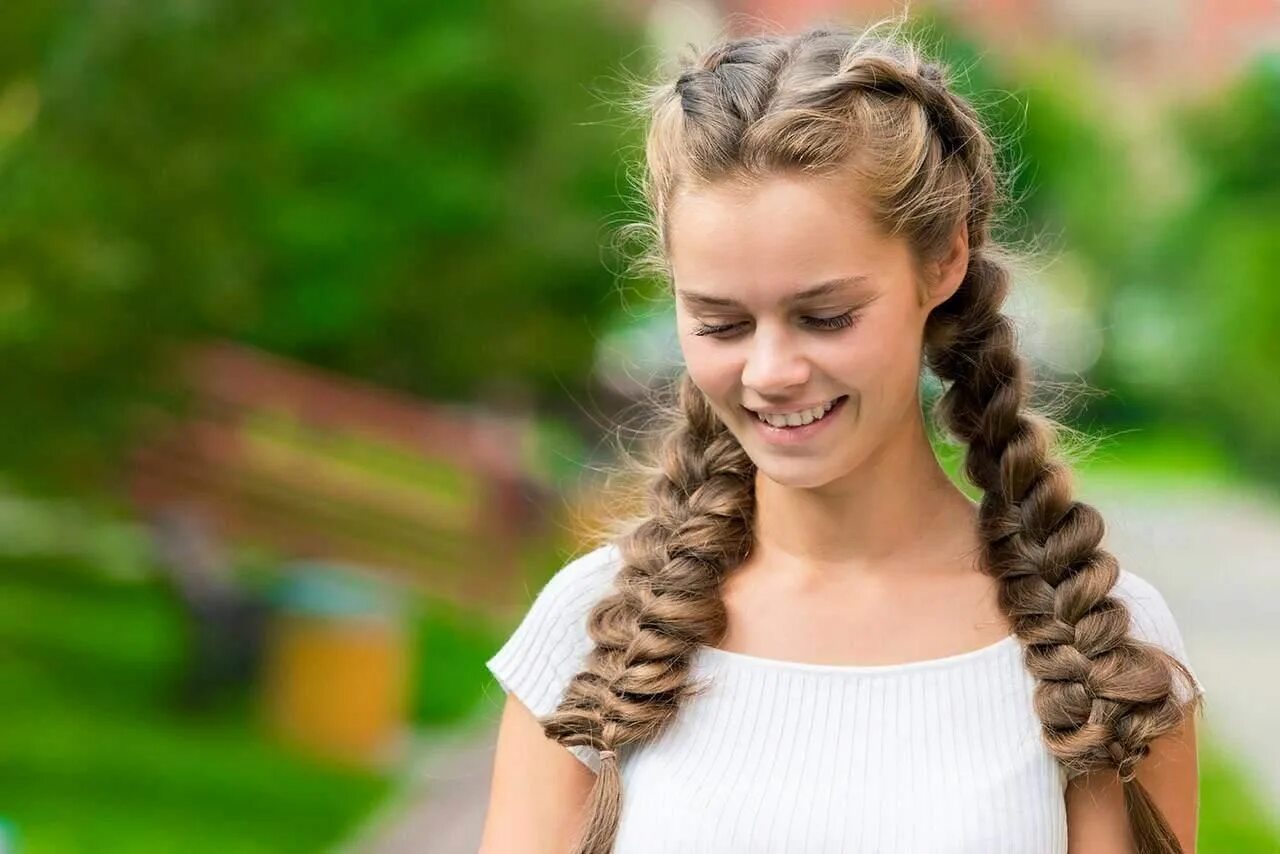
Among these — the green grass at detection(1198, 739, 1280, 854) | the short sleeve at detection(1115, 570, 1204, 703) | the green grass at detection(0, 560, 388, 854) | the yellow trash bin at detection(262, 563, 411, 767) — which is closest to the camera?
the short sleeve at detection(1115, 570, 1204, 703)

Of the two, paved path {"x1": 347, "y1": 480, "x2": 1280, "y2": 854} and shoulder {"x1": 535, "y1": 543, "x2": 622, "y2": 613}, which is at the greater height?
paved path {"x1": 347, "y1": 480, "x2": 1280, "y2": 854}

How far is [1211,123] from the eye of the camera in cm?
3139

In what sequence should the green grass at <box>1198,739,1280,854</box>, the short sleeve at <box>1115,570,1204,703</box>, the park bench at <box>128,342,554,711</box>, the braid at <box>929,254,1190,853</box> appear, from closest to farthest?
the braid at <box>929,254,1190,853</box>
the short sleeve at <box>1115,570,1204,703</box>
the green grass at <box>1198,739,1280,854</box>
the park bench at <box>128,342,554,711</box>

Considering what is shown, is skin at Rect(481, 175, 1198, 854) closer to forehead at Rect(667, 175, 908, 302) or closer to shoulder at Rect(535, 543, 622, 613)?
forehead at Rect(667, 175, 908, 302)

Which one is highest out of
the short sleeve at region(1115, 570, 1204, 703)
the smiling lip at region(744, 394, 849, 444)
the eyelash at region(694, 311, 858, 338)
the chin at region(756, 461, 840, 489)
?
the eyelash at region(694, 311, 858, 338)

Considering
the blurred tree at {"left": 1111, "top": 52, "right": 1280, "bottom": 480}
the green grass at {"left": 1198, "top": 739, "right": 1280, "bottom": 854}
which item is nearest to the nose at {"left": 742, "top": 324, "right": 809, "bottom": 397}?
the green grass at {"left": 1198, "top": 739, "right": 1280, "bottom": 854}

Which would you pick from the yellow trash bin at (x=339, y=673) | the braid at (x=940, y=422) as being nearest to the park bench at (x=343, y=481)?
the yellow trash bin at (x=339, y=673)

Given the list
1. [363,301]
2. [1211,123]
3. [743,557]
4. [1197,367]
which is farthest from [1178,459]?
[743,557]

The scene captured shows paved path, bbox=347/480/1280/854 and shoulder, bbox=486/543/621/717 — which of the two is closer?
shoulder, bbox=486/543/621/717

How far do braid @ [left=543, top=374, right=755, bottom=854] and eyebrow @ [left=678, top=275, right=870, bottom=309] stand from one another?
38cm

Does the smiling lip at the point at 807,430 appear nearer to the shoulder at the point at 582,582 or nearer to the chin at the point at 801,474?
the chin at the point at 801,474

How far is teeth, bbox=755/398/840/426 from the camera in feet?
7.47

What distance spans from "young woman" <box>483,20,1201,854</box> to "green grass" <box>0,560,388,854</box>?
5.72m

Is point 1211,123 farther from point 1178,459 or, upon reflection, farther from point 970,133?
point 970,133
